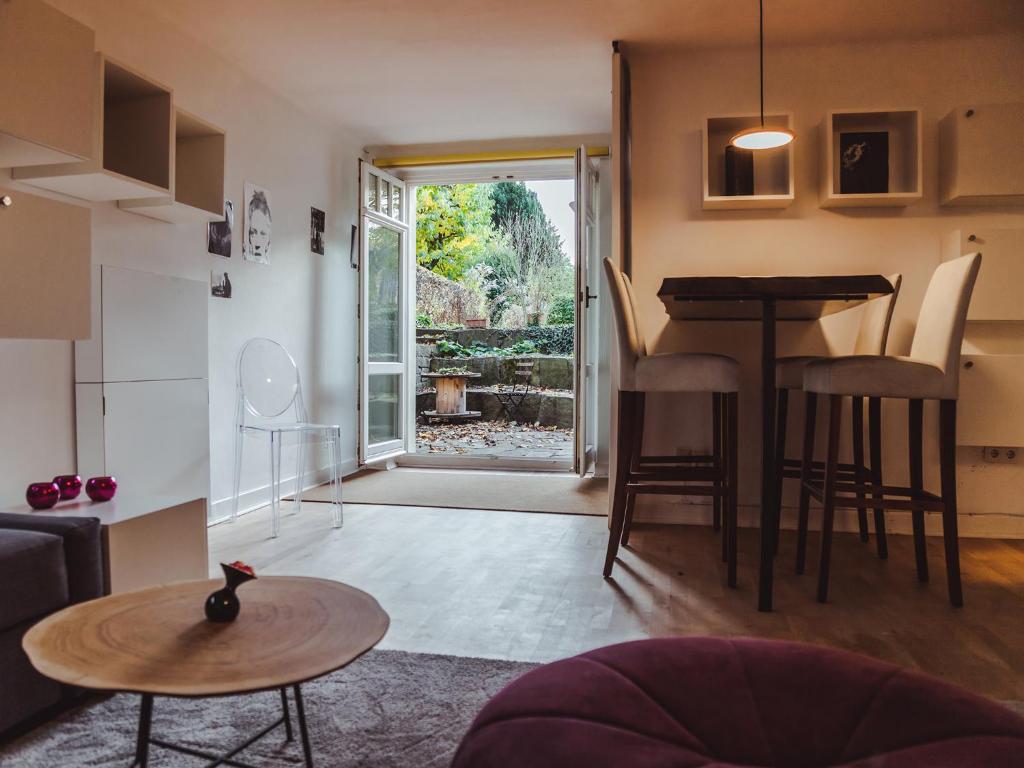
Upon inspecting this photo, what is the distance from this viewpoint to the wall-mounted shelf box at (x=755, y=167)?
134 inches

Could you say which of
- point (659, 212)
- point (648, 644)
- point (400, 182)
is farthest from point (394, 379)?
point (648, 644)

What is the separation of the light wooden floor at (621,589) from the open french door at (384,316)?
1648 mm

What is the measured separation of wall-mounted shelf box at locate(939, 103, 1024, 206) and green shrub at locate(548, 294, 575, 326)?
7.73 m

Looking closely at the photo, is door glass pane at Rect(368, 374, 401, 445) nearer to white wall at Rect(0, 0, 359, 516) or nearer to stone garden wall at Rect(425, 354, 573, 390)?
white wall at Rect(0, 0, 359, 516)

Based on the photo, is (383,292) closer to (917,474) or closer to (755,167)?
(755,167)

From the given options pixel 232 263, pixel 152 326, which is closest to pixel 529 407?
pixel 232 263

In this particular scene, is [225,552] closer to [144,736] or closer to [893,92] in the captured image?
[144,736]

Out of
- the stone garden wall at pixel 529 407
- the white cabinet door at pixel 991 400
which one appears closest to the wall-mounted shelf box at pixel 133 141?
the white cabinet door at pixel 991 400

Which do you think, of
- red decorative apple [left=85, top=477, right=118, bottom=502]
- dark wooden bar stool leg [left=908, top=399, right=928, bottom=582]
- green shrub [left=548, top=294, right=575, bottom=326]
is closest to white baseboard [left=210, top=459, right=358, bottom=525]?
red decorative apple [left=85, top=477, right=118, bottom=502]

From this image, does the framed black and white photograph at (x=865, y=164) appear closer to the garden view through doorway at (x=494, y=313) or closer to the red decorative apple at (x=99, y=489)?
the red decorative apple at (x=99, y=489)

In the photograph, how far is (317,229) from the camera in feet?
15.3

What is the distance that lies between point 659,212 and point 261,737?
293 centimetres

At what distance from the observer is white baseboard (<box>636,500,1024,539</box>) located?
333 cm

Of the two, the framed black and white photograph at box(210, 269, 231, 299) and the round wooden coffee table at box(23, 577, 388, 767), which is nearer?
the round wooden coffee table at box(23, 577, 388, 767)
